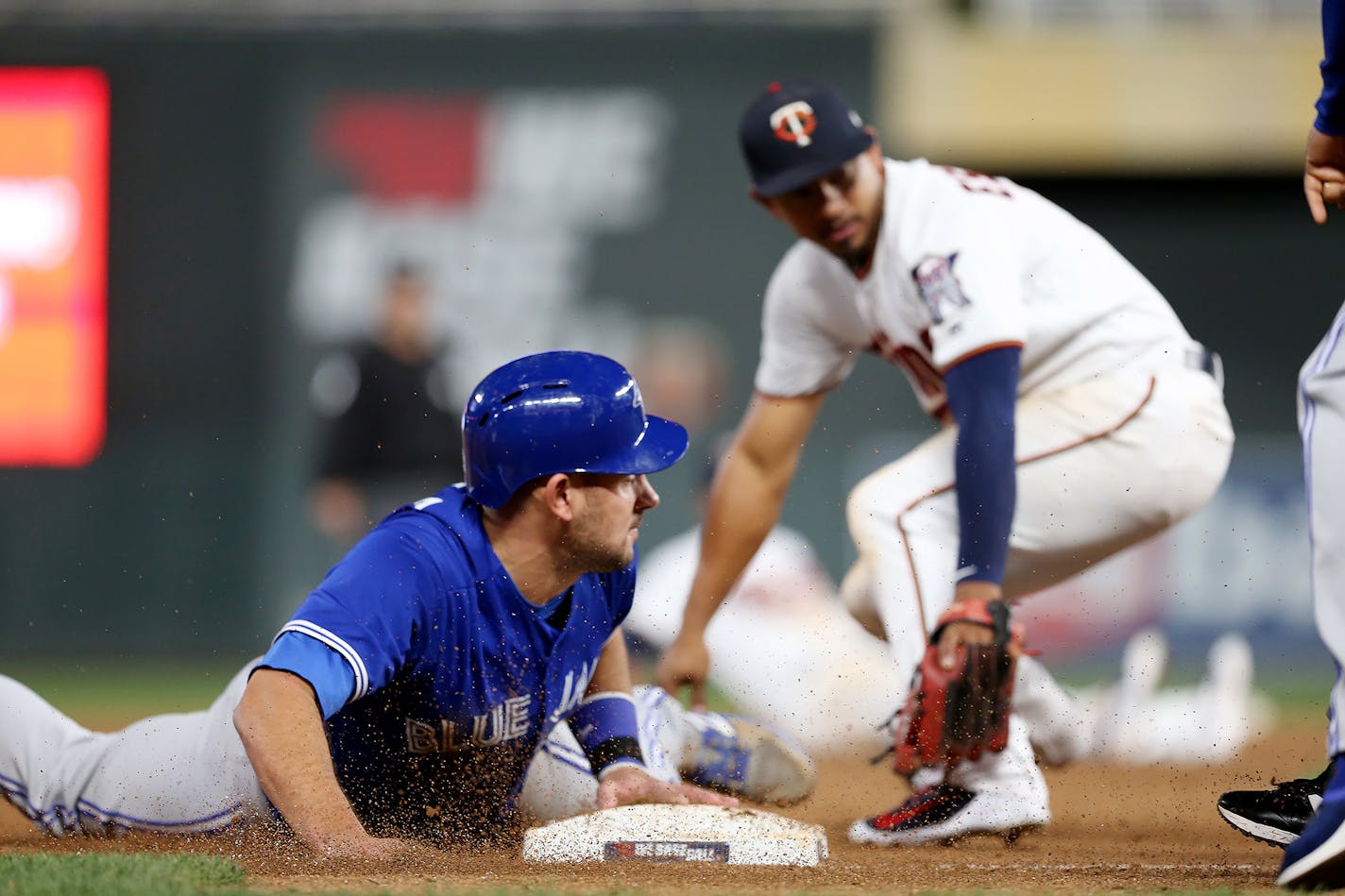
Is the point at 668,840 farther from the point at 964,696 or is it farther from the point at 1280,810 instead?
the point at 1280,810

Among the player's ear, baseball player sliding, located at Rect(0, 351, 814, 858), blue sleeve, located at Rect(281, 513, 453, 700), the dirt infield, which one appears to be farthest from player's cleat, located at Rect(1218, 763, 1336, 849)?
blue sleeve, located at Rect(281, 513, 453, 700)

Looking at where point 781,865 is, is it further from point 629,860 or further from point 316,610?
point 316,610

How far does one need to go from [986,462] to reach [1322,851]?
122cm

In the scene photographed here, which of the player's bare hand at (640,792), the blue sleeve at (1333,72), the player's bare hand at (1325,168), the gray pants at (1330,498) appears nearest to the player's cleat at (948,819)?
the player's bare hand at (640,792)

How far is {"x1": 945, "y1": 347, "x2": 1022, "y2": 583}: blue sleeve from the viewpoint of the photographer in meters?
3.58

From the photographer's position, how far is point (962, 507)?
3605 mm

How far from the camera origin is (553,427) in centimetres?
304

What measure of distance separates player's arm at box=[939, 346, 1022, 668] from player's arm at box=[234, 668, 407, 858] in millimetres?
1416

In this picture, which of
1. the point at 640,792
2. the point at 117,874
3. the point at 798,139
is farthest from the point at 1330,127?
→ the point at 117,874

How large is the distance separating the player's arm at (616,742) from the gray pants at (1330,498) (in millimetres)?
1249

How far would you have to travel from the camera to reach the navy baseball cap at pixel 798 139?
3809mm

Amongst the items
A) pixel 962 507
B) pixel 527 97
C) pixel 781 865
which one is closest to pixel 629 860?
pixel 781 865

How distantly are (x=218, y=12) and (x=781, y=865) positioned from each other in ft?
32.8

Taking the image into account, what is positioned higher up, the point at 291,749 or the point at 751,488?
the point at 751,488
